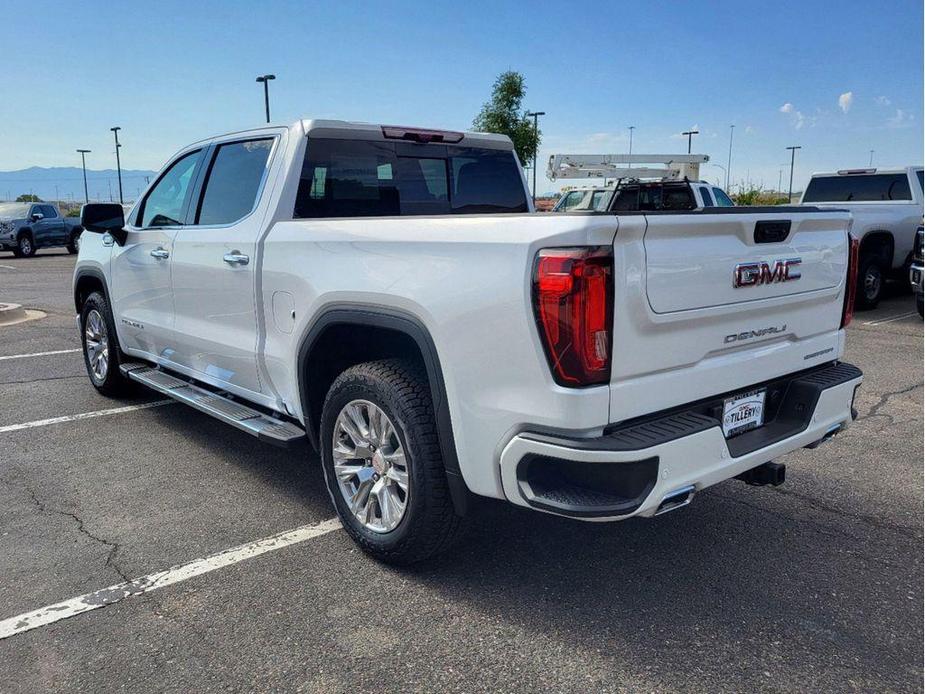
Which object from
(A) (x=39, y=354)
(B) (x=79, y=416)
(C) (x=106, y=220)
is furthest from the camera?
(A) (x=39, y=354)

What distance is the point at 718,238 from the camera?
2.78 metres

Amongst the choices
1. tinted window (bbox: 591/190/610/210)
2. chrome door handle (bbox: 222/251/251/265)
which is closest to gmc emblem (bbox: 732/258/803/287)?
chrome door handle (bbox: 222/251/251/265)

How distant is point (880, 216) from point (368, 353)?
10345 millimetres

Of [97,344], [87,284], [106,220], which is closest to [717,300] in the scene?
[106,220]

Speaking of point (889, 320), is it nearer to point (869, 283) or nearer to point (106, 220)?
point (869, 283)

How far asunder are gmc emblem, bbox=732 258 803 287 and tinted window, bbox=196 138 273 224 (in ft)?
8.14

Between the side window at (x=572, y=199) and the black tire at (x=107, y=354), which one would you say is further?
the side window at (x=572, y=199)

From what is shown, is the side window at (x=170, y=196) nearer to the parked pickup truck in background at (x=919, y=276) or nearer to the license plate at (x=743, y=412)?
the license plate at (x=743, y=412)

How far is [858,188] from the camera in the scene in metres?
12.3

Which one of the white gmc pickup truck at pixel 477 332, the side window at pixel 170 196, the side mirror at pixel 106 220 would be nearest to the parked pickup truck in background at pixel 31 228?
the side mirror at pixel 106 220

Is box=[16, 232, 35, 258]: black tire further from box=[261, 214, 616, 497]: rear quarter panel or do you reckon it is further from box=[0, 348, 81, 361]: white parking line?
box=[261, 214, 616, 497]: rear quarter panel

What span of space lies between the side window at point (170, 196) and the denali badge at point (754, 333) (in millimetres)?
3416

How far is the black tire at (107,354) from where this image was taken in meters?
5.82

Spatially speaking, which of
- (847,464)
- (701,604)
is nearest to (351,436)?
(701,604)
